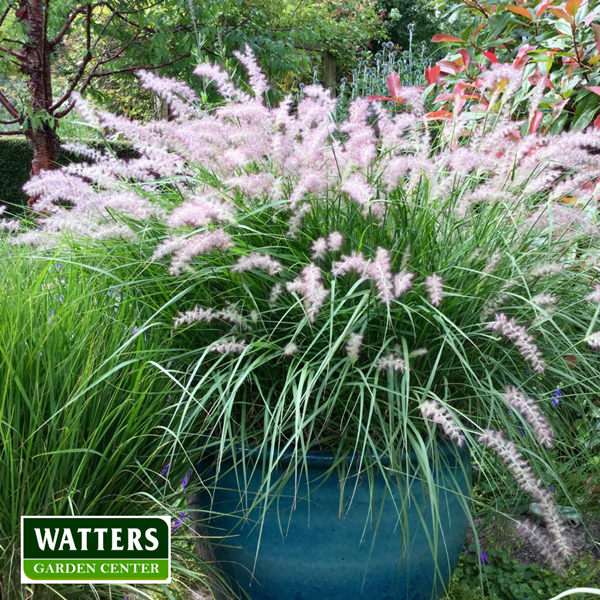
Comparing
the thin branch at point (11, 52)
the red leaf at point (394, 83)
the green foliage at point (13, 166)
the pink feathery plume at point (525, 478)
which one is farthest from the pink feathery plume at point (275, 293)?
the green foliage at point (13, 166)

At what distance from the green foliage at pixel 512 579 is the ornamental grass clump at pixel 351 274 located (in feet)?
1.57

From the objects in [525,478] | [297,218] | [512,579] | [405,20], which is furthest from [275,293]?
[405,20]

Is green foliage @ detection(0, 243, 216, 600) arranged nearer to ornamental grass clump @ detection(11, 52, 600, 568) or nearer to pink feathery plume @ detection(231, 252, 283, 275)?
ornamental grass clump @ detection(11, 52, 600, 568)

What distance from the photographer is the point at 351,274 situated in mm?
1426

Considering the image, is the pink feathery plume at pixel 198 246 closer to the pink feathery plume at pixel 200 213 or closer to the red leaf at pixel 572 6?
the pink feathery plume at pixel 200 213

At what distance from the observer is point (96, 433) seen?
49.5 inches

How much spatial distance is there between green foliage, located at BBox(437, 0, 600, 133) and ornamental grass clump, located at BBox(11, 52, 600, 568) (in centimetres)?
62

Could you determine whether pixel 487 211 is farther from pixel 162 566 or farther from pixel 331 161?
pixel 162 566

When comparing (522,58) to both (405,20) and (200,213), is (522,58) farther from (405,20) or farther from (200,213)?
(405,20)

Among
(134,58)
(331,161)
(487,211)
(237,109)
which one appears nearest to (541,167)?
(487,211)

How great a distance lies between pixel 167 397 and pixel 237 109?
2.38ft

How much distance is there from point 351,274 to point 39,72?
3.15 meters

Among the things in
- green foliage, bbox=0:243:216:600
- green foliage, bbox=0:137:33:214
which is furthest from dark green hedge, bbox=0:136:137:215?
green foliage, bbox=0:243:216:600

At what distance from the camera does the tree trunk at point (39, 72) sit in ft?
11.7
